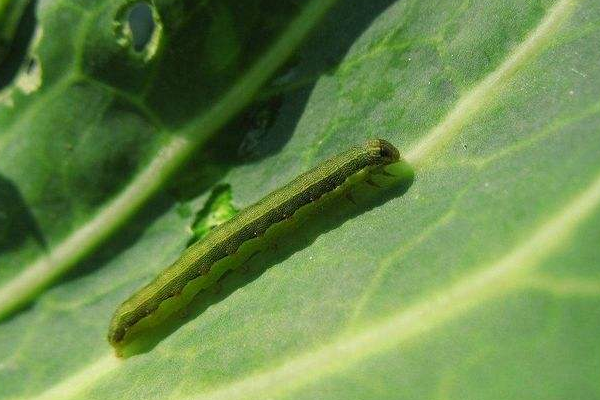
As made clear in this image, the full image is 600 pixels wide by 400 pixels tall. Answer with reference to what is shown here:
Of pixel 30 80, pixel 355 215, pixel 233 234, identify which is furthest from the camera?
pixel 30 80

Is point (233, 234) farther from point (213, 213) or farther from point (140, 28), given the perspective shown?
point (140, 28)

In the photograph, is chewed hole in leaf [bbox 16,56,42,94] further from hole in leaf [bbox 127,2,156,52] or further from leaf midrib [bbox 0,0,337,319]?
leaf midrib [bbox 0,0,337,319]

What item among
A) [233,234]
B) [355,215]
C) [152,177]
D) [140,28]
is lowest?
[355,215]

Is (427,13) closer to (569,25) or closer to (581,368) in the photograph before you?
(569,25)

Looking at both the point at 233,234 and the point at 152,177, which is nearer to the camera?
the point at 233,234

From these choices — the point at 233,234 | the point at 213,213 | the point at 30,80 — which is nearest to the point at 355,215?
the point at 233,234

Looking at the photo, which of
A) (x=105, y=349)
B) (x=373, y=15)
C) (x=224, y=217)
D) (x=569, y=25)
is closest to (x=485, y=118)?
(x=569, y=25)
